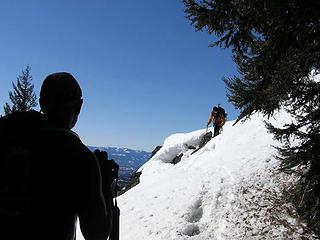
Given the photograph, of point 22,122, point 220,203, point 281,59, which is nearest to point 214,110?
point 220,203

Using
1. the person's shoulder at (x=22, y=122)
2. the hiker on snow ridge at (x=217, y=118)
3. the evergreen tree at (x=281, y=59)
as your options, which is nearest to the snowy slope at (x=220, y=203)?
the evergreen tree at (x=281, y=59)

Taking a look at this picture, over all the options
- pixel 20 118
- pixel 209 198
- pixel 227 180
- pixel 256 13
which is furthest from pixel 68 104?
pixel 227 180

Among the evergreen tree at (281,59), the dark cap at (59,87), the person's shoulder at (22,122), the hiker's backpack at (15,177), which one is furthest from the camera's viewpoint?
the evergreen tree at (281,59)

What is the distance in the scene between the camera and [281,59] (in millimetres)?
7875

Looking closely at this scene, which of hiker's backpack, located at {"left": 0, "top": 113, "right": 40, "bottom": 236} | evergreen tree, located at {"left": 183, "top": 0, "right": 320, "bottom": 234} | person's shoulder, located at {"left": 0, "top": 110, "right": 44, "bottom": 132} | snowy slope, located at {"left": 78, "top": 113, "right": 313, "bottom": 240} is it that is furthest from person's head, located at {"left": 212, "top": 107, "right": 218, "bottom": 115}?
hiker's backpack, located at {"left": 0, "top": 113, "right": 40, "bottom": 236}

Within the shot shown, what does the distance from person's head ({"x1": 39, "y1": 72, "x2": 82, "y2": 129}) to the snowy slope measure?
28.1 feet

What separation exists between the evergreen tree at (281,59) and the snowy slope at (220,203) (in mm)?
1423

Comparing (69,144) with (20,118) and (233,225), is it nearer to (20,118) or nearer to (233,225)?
(20,118)

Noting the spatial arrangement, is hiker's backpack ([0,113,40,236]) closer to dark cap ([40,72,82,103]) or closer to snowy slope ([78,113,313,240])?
dark cap ([40,72,82,103])

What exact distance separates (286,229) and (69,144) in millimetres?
8971

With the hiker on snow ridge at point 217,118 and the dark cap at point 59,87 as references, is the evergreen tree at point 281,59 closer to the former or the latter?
the dark cap at point 59,87

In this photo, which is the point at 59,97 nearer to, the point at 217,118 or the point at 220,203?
the point at 220,203

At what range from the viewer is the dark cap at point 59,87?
2445 mm

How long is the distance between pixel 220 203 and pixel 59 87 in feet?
33.2
